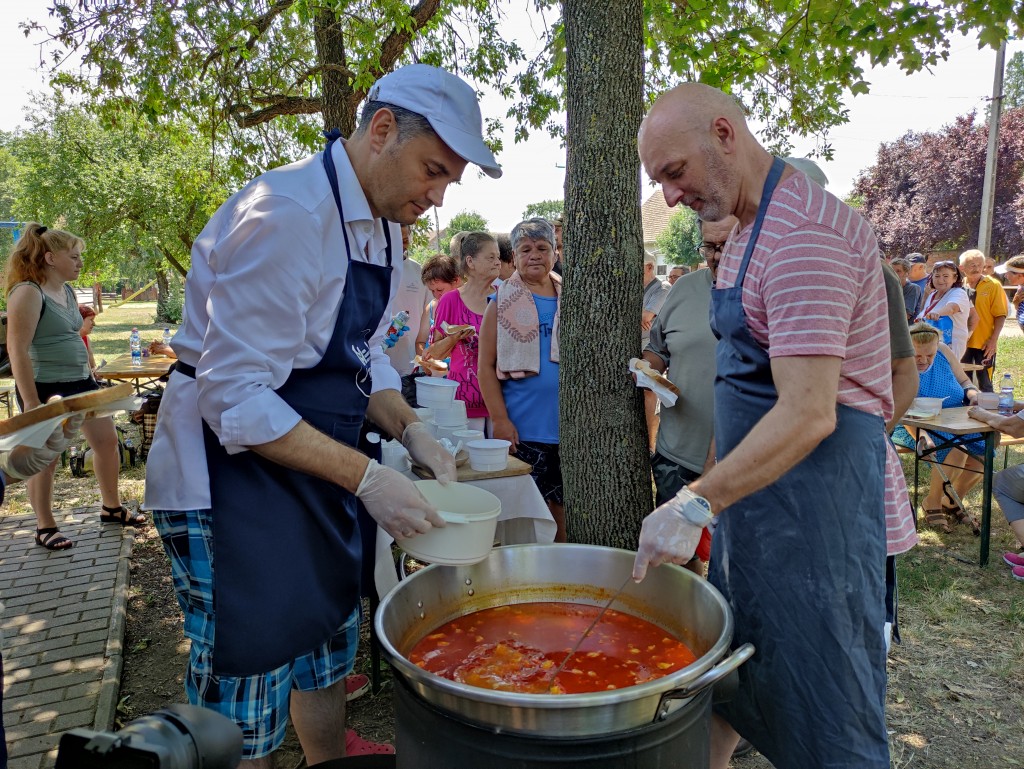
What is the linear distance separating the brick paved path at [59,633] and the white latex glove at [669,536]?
8.08 feet

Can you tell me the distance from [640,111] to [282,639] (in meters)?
2.23

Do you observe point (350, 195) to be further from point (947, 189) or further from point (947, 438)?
point (947, 189)

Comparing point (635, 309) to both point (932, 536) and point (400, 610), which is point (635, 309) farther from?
point (932, 536)

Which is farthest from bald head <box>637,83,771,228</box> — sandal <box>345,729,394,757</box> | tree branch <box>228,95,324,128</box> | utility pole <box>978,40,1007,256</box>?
utility pole <box>978,40,1007,256</box>

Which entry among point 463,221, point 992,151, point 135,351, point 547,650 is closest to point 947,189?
point 992,151

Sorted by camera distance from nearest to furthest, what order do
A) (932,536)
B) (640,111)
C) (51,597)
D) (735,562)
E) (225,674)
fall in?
(225,674), (735,562), (640,111), (51,597), (932,536)

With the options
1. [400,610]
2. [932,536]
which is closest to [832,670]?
[400,610]

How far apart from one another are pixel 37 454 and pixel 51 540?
12.6 ft

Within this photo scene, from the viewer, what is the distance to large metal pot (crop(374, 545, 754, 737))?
114 cm

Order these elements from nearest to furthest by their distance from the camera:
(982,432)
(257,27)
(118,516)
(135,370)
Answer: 1. (982,432)
2. (118,516)
3. (257,27)
4. (135,370)

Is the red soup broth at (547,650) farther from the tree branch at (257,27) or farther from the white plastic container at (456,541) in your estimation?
the tree branch at (257,27)

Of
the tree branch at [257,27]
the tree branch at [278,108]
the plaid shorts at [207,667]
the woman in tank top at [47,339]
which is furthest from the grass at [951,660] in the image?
the tree branch at [278,108]

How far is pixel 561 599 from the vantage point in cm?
185

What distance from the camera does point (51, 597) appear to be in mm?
4020
